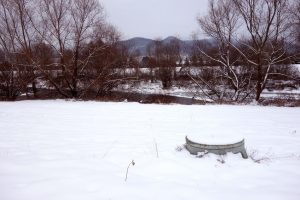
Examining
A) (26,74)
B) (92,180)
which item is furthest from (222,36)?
(92,180)

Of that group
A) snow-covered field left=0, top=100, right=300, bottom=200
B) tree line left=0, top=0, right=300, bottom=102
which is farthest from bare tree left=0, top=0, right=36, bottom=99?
snow-covered field left=0, top=100, right=300, bottom=200

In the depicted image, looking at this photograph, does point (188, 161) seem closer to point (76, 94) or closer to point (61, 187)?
point (61, 187)

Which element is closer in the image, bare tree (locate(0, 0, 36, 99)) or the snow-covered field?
the snow-covered field

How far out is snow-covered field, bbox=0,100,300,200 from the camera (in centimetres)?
346

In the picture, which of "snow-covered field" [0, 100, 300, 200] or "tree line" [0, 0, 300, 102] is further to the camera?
"tree line" [0, 0, 300, 102]

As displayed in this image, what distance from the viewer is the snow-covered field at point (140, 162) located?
3461mm

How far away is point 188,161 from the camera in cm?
441

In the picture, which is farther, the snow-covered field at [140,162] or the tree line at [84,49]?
the tree line at [84,49]

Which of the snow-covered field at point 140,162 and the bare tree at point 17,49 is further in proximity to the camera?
the bare tree at point 17,49

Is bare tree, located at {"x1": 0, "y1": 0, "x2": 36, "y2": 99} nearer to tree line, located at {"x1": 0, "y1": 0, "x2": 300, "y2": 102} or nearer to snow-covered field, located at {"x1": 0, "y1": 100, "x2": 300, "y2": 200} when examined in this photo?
tree line, located at {"x1": 0, "y1": 0, "x2": 300, "y2": 102}

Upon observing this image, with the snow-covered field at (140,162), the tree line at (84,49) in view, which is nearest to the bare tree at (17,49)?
the tree line at (84,49)

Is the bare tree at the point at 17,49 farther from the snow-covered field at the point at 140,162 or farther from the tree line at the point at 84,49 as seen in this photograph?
the snow-covered field at the point at 140,162

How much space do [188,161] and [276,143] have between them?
85.4 inches

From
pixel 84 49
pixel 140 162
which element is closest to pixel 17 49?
pixel 84 49
